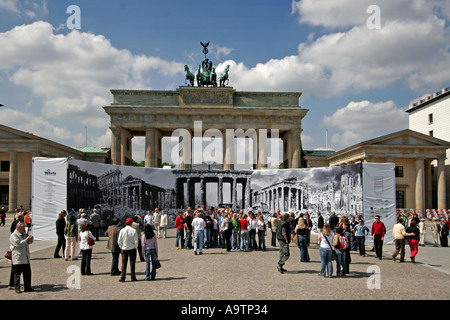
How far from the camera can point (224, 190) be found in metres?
30.3

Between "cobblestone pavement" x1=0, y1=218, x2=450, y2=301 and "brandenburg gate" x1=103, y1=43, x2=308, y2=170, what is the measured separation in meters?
38.4

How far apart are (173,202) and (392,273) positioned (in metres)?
19.0

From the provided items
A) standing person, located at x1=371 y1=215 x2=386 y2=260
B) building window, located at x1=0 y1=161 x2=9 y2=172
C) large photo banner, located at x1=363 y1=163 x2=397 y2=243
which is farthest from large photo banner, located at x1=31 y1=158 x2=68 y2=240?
building window, located at x1=0 y1=161 x2=9 y2=172

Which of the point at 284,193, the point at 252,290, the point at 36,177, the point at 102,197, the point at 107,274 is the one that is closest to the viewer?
the point at 252,290

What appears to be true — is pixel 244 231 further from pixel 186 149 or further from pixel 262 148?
pixel 186 149

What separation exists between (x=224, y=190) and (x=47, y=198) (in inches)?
515

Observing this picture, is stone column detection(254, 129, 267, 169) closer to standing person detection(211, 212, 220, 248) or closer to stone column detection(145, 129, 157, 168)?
stone column detection(145, 129, 157, 168)

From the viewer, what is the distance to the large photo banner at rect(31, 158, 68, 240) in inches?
811

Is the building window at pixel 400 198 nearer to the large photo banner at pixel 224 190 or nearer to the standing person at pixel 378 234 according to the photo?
the large photo banner at pixel 224 190

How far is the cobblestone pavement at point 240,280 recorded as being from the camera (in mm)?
9312

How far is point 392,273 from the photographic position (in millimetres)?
12398

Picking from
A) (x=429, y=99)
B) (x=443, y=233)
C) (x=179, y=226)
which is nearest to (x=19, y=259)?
(x=179, y=226)
